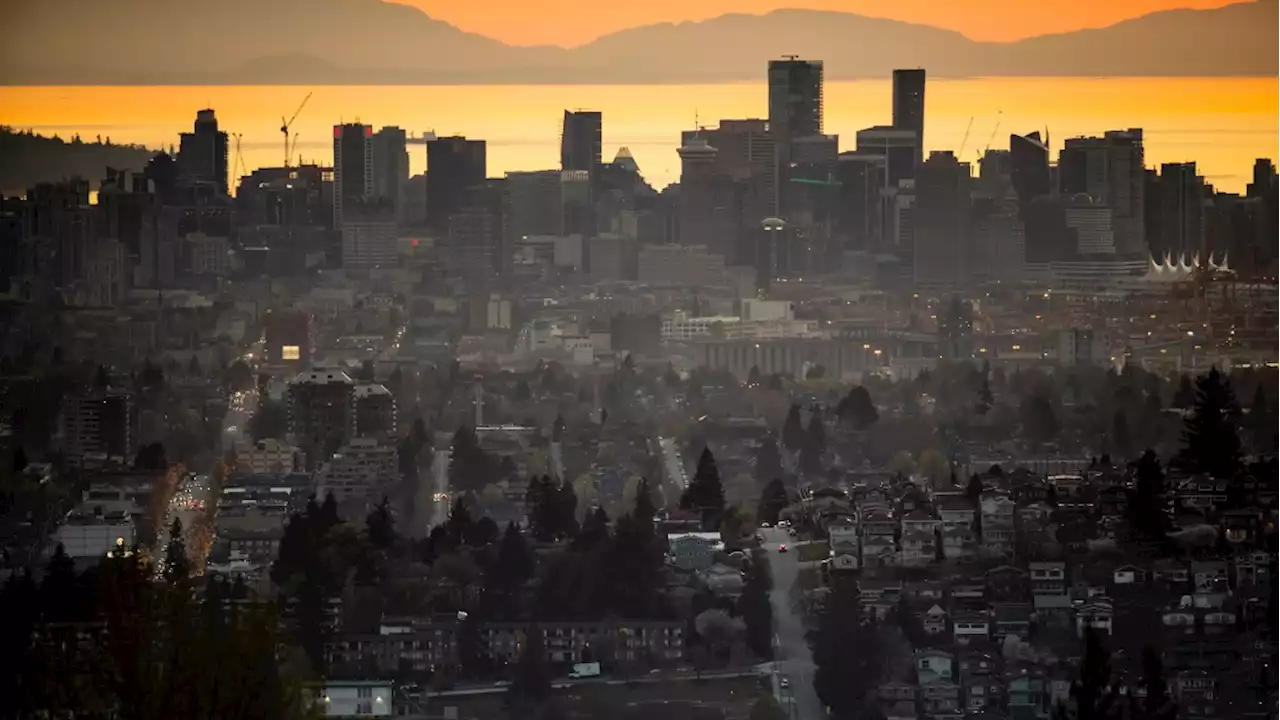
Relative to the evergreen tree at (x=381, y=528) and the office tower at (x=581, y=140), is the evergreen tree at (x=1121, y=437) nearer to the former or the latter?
the evergreen tree at (x=381, y=528)

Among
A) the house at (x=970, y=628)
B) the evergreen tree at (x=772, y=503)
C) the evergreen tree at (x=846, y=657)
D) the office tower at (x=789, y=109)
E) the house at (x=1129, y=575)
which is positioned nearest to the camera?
the evergreen tree at (x=846, y=657)

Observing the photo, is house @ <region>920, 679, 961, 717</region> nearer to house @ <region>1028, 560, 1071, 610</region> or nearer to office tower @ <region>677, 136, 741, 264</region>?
house @ <region>1028, 560, 1071, 610</region>

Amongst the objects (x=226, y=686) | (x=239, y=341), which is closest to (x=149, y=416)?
(x=239, y=341)

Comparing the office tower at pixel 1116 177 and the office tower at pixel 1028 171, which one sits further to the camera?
the office tower at pixel 1028 171

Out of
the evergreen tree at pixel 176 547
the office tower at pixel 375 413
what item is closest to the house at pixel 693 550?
the evergreen tree at pixel 176 547

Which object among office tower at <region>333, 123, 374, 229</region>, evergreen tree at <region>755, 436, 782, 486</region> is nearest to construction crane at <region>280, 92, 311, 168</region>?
office tower at <region>333, 123, 374, 229</region>

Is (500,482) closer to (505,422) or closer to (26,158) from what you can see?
(505,422)

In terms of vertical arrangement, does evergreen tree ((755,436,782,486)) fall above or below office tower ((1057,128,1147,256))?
below
